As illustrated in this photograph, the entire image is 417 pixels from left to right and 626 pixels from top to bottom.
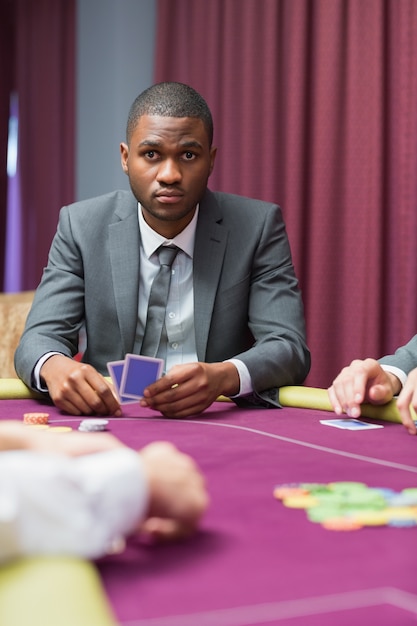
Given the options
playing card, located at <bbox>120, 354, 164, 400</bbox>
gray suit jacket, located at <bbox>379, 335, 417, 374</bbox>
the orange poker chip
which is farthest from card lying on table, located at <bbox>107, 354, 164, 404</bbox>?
gray suit jacket, located at <bbox>379, 335, 417, 374</bbox>

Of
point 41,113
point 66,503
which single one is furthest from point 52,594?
point 41,113

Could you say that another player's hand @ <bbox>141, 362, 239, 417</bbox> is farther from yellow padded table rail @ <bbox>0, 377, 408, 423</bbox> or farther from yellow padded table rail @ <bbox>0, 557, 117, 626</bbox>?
yellow padded table rail @ <bbox>0, 557, 117, 626</bbox>

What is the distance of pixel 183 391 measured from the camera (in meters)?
2.00

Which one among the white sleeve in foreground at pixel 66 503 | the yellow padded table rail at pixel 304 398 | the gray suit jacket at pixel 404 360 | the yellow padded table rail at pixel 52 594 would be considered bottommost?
the yellow padded table rail at pixel 304 398

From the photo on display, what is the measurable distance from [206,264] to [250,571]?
186 centimetres

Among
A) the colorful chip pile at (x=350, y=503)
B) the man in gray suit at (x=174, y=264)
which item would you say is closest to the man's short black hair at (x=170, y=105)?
the man in gray suit at (x=174, y=264)

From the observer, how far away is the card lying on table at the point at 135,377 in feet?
6.57

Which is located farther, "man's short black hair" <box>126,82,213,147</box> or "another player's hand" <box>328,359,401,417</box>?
"man's short black hair" <box>126,82,213,147</box>

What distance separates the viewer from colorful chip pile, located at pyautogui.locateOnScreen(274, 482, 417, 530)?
3.47 ft

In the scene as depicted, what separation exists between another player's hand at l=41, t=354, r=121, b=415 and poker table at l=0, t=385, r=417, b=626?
1.95 feet

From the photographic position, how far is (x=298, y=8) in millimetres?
3920

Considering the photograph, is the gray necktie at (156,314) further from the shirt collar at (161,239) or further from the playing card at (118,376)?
the playing card at (118,376)

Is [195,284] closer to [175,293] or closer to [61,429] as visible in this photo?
[175,293]

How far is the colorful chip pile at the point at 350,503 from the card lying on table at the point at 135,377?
81 cm
